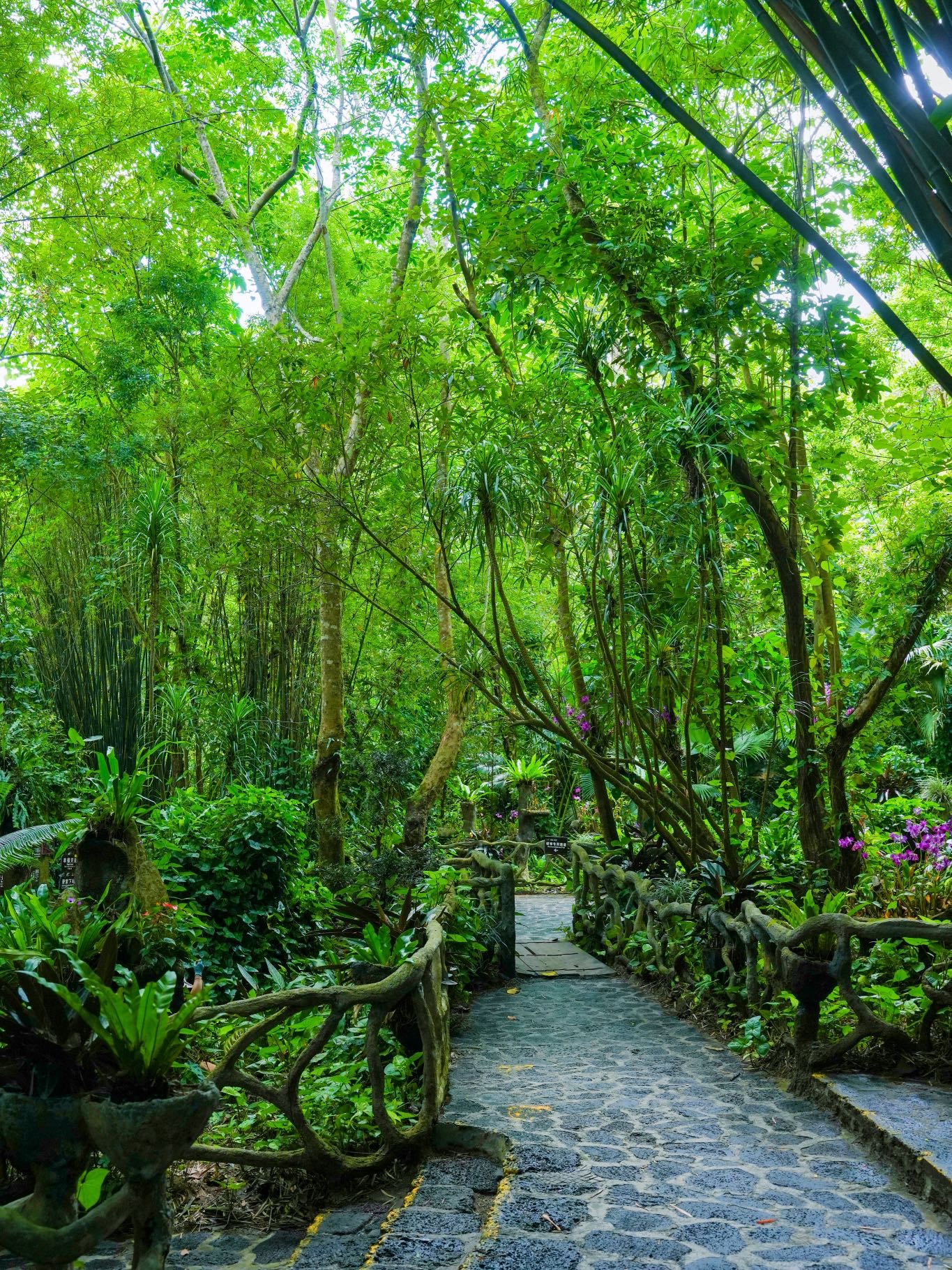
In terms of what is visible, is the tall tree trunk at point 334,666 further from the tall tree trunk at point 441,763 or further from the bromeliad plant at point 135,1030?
the bromeliad plant at point 135,1030

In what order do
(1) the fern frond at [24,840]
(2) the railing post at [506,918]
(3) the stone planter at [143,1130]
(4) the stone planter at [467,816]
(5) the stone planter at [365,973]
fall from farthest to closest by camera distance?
(4) the stone planter at [467,816] < (2) the railing post at [506,918] < (1) the fern frond at [24,840] < (5) the stone planter at [365,973] < (3) the stone planter at [143,1130]

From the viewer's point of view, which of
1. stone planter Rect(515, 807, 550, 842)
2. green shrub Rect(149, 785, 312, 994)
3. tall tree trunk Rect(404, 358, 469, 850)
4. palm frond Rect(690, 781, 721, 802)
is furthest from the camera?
stone planter Rect(515, 807, 550, 842)

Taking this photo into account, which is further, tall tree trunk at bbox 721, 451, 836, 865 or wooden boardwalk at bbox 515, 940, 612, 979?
wooden boardwalk at bbox 515, 940, 612, 979

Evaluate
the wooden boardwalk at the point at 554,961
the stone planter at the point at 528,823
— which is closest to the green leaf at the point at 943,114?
the wooden boardwalk at the point at 554,961

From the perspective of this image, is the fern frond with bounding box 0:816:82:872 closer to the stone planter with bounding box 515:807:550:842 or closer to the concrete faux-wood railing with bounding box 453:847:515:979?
the concrete faux-wood railing with bounding box 453:847:515:979

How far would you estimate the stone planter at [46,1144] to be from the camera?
6.34 ft

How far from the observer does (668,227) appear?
5.32 m

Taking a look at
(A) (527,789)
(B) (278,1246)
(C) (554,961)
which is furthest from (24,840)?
(A) (527,789)

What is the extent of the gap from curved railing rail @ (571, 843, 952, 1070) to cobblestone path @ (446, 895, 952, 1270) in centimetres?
31

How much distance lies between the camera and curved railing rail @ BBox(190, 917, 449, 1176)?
2541 millimetres

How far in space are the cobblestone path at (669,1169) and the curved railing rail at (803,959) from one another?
1.02 ft

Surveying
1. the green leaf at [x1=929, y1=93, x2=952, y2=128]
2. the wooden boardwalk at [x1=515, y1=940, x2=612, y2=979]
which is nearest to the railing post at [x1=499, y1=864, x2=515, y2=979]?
the wooden boardwalk at [x1=515, y1=940, x2=612, y2=979]

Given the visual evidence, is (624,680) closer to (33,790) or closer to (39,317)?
(33,790)

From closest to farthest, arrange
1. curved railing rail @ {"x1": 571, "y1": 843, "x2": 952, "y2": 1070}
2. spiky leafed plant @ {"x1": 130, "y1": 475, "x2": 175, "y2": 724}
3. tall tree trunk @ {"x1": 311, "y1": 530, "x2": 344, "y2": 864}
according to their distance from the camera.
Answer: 1. curved railing rail @ {"x1": 571, "y1": 843, "x2": 952, "y2": 1070}
2. tall tree trunk @ {"x1": 311, "y1": 530, "x2": 344, "y2": 864}
3. spiky leafed plant @ {"x1": 130, "y1": 475, "x2": 175, "y2": 724}
